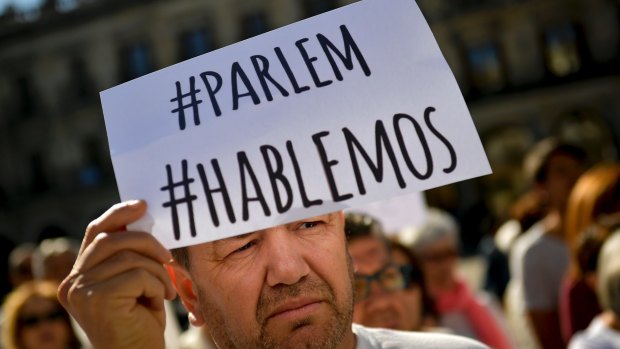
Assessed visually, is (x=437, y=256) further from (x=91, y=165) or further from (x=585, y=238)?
(x=91, y=165)

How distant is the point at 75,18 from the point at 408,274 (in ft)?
108

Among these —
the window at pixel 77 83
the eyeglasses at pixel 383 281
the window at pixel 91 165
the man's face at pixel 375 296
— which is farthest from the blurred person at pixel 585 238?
the window at pixel 77 83

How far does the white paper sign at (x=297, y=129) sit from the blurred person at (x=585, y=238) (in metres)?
2.58

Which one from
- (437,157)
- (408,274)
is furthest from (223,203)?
(408,274)

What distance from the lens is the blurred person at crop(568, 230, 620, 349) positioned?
3393 mm

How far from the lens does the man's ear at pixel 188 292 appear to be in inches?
76.2

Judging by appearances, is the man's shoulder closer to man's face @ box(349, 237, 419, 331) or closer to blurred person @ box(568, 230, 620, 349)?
man's face @ box(349, 237, 419, 331)

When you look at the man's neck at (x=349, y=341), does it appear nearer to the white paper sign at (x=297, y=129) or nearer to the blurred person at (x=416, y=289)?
the white paper sign at (x=297, y=129)

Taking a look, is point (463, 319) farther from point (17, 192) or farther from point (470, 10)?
point (17, 192)

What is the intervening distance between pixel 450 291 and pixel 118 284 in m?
3.34

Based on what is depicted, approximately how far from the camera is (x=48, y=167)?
35594 mm

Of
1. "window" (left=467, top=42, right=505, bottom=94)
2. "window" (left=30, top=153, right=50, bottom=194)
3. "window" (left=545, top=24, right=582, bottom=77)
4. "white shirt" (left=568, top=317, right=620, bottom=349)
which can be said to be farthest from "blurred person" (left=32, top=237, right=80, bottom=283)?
"window" (left=30, top=153, right=50, bottom=194)

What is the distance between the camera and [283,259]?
1766mm

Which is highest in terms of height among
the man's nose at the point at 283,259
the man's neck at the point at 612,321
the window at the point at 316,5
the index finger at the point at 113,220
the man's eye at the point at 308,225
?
the window at the point at 316,5
